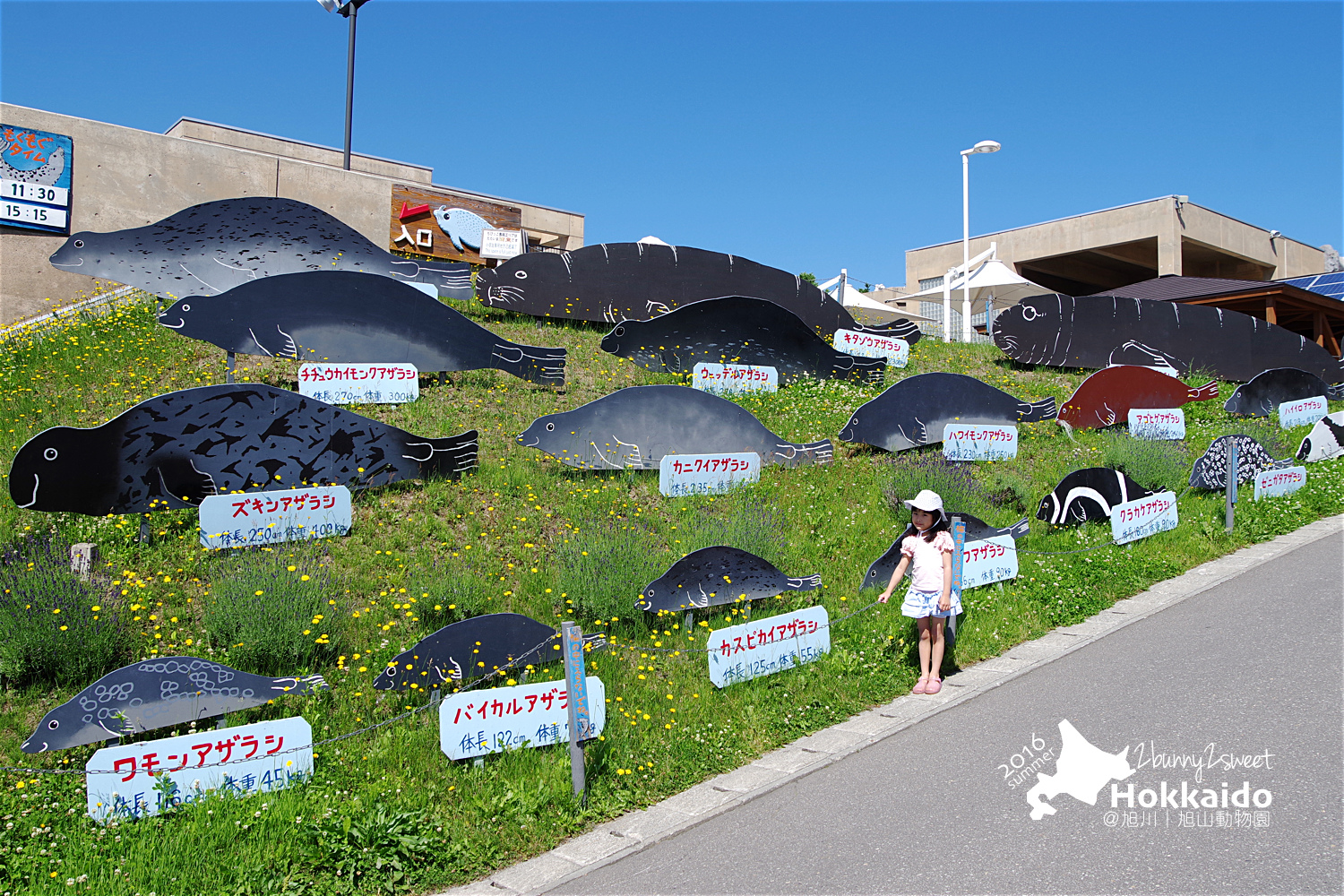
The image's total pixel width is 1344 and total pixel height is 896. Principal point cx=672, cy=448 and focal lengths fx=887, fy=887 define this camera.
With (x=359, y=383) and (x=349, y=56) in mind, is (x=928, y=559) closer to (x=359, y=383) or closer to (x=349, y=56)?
(x=359, y=383)

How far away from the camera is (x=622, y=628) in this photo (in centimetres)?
575

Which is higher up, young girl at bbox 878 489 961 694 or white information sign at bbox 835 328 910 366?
white information sign at bbox 835 328 910 366

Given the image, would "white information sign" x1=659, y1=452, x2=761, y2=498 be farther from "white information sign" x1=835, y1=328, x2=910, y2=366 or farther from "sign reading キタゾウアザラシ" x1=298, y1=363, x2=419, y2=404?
"white information sign" x1=835, y1=328, x2=910, y2=366

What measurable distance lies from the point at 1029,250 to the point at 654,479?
92.8ft

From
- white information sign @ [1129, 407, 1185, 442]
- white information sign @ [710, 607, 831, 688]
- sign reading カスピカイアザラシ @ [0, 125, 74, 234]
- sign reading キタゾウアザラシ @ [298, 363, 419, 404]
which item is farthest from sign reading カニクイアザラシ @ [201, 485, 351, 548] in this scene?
white information sign @ [1129, 407, 1185, 442]

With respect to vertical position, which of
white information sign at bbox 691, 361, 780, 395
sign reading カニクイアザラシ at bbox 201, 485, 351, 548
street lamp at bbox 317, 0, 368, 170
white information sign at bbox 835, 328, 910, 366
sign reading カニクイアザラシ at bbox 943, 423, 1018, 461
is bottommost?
sign reading カニクイアザラシ at bbox 201, 485, 351, 548

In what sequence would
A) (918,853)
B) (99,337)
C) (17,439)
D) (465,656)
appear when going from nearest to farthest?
(918,853)
(465,656)
(17,439)
(99,337)

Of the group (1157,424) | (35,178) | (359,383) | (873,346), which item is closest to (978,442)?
(1157,424)

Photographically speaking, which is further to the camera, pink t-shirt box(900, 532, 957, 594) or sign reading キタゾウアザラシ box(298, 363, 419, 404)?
sign reading キタゾウアザラシ box(298, 363, 419, 404)

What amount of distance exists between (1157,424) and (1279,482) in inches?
59.4

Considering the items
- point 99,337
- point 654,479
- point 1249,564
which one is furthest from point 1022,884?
point 99,337

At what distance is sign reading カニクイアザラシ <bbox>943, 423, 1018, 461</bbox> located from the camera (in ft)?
30.6

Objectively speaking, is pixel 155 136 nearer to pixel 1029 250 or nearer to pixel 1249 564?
pixel 1249 564

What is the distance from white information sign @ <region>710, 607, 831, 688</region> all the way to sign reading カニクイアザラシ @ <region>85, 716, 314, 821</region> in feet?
7.54
